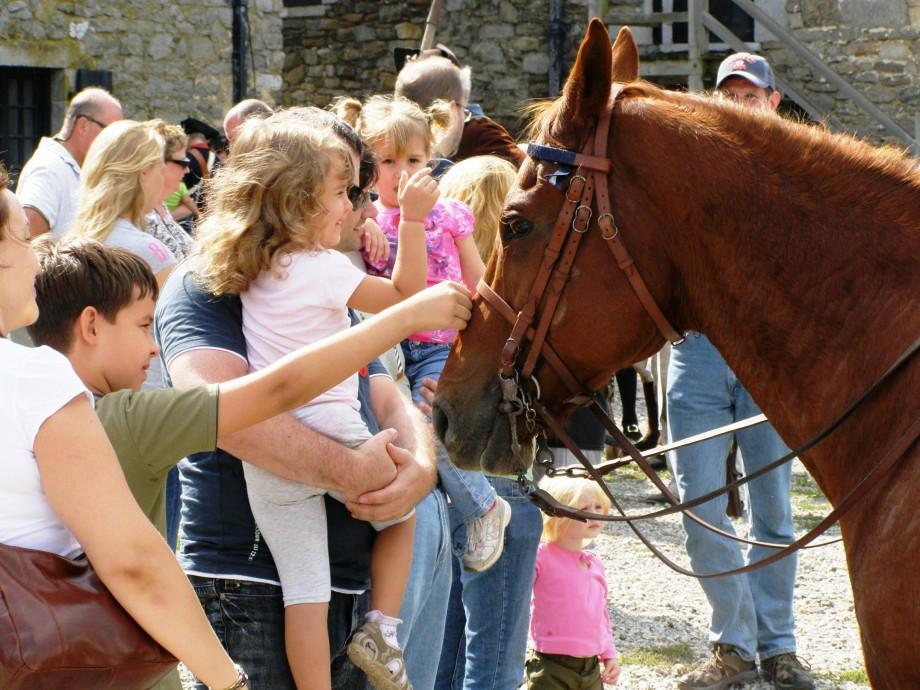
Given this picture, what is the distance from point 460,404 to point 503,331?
21cm

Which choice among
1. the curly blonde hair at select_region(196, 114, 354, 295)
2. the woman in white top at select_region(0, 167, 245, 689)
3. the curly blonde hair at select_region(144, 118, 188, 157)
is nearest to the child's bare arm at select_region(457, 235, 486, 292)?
the curly blonde hair at select_region(196, 114, 354, 295)

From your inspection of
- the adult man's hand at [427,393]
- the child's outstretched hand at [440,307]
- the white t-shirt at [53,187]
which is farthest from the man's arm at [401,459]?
the white t-shirt at [53,187]

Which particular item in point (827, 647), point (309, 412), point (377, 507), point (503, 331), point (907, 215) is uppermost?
point (907, 215)

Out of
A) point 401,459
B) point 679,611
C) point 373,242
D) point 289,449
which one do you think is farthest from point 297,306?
point 679,611

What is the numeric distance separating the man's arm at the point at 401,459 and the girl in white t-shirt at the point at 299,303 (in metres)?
0.13

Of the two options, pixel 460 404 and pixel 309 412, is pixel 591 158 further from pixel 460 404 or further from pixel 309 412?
pixel 309 412

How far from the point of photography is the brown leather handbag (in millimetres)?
1982

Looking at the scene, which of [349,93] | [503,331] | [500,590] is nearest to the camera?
[503,331]

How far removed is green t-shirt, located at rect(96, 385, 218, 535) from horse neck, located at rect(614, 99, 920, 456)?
1.08m

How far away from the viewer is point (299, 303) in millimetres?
3170

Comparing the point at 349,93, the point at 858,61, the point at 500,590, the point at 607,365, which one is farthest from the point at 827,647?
the point at 349,93

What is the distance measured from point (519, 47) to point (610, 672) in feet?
53.4

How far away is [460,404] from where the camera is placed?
3.03 metres

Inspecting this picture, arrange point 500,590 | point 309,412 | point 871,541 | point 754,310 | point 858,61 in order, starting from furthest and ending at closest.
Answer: point 858,61
point 500,590
point 309,412
point 754,310
point 871,541
